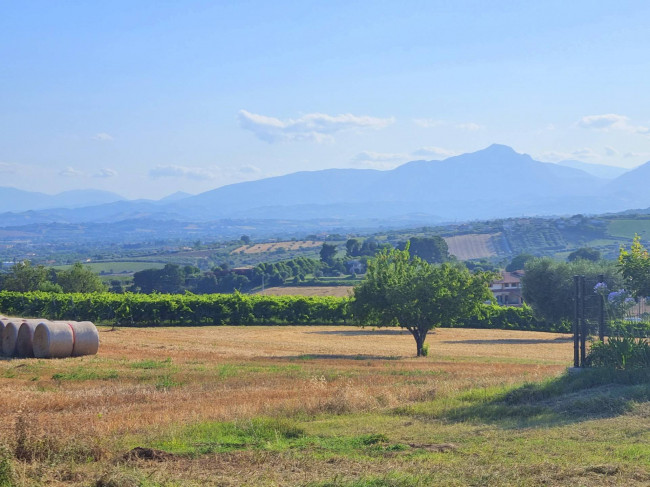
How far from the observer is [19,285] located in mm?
70875

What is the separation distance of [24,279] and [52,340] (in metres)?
45.9

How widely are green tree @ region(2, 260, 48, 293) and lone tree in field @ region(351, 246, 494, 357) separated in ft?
132

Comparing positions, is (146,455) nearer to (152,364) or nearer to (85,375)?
(85,375)

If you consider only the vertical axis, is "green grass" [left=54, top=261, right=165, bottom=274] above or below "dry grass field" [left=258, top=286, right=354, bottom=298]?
above

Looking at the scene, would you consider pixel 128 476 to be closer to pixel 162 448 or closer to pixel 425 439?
pixel 162 448

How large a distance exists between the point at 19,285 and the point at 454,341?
42621 millimetres

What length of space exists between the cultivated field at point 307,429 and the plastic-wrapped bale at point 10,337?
3.45 m

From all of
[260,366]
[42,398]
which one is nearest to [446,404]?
[42,398]

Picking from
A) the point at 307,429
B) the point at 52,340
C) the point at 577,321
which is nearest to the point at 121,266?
the point at 52,340

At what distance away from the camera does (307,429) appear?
1388cm

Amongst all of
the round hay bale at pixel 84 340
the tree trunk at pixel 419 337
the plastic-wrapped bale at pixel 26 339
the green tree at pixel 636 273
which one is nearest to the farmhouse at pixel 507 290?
the tree trunk at pixel 419 337

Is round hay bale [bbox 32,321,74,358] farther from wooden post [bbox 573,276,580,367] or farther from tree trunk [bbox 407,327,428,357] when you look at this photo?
wooden post [bbox 573,276,580,367]

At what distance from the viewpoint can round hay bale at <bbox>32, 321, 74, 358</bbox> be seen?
95.4 ft

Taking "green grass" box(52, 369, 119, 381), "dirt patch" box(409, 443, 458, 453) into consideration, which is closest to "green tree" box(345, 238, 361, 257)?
"green grass" box(52, 369, 119, 381)
